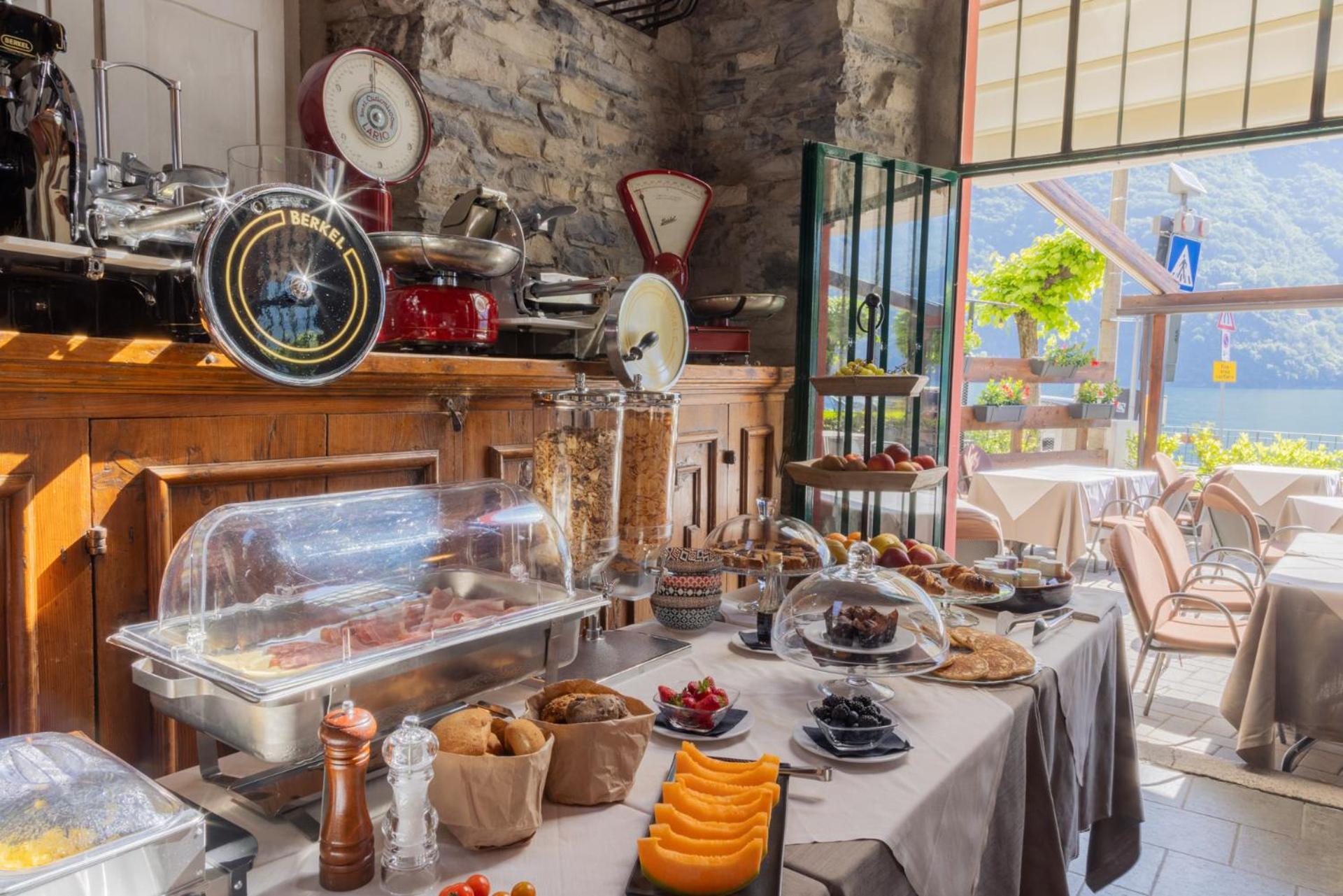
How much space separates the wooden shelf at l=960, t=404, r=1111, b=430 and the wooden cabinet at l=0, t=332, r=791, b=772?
6.82 metres

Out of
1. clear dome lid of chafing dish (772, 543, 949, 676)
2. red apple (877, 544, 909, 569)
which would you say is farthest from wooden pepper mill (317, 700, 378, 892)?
red apple (877, 544, 909, 569)

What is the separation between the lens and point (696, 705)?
1411 mm

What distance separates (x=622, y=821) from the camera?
112 cm

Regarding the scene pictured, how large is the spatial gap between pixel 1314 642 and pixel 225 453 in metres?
3.75

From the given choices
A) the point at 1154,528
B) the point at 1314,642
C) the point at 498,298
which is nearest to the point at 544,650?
the point at 498,298

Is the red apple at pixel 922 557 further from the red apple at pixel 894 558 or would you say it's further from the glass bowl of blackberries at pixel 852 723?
the glass bowl of blackberries at pixel 852 723

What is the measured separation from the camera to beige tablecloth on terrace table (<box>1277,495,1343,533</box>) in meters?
5.24

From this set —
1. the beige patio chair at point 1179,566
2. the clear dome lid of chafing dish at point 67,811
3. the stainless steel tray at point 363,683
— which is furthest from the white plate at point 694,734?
the beige patio chair at point 1179,566

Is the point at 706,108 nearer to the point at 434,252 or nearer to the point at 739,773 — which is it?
the point at 434,252

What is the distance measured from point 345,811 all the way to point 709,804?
43 centimetres

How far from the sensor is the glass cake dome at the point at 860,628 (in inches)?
59.3

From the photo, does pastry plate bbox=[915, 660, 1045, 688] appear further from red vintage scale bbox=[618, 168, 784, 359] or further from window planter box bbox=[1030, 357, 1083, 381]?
window planter box bbox=[1030, 357, 1083, 381]

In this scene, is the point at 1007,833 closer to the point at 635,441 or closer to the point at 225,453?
the point at 635,441

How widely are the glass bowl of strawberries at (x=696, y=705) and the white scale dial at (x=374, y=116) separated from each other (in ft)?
5.21
